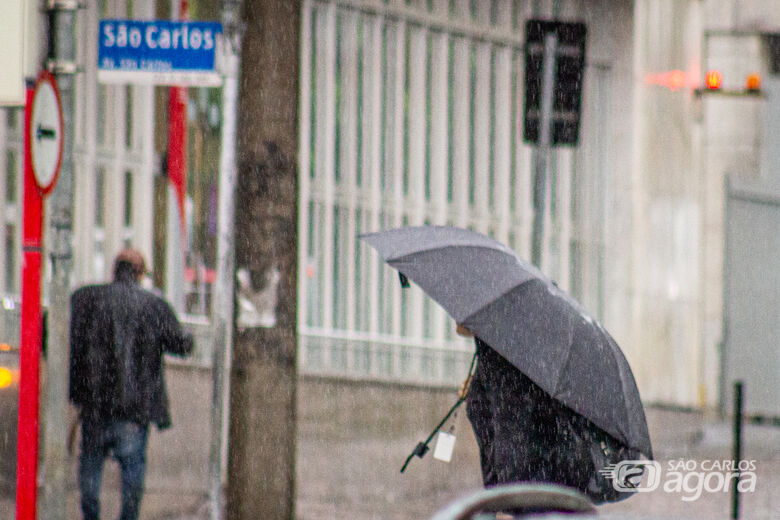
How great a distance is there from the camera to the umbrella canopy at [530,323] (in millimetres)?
5336

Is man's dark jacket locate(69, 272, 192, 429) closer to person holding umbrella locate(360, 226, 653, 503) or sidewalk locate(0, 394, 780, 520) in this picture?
sidewalk locate(0, 394, 780, 520)

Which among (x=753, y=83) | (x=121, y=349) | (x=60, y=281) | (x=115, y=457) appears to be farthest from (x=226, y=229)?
(x=753, y=83)

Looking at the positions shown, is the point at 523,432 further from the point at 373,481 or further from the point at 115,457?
the point at 373,481

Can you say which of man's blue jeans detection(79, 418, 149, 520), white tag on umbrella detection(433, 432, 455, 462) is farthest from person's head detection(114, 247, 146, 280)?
white tag on umbrella detection(433, 432, 455, 462)

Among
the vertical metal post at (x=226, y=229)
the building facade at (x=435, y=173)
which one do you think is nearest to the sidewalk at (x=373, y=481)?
the building facade at (x=435, y=173)

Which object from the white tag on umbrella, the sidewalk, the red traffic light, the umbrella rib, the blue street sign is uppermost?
the red traffic light

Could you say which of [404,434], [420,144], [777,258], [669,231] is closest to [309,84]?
[420,144]

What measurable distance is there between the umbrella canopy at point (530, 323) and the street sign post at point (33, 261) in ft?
5.60

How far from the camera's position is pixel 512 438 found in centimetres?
541

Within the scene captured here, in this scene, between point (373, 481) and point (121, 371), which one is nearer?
point (121, 371)

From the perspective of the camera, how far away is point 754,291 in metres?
20.1

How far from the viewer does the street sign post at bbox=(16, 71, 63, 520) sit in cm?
621

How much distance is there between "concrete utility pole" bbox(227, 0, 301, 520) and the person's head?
2.50ft

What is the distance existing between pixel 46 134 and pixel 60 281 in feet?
2.42
